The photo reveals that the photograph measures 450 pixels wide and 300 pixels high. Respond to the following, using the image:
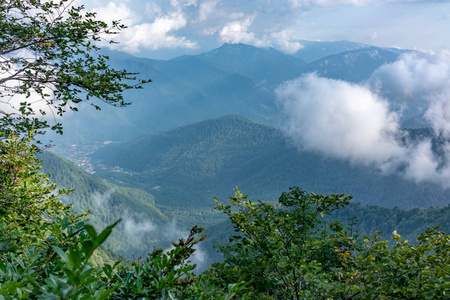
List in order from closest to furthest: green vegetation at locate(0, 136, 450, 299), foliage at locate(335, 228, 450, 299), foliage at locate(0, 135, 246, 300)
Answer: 1. foliage at locate(0, 135, 246, 300)
2. green vegetation at locate(0, 136, 450, 299)
3. foliage at locate(335, 228, 450, 299)

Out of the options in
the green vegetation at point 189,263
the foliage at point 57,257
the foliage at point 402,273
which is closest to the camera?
the foliage at point 57,257

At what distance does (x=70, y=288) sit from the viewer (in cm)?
119

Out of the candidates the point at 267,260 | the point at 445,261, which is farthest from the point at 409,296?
the point at 267,260

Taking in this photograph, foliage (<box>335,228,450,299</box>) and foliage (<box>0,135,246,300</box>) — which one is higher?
foliage (<box>335,228,450,299</box>)

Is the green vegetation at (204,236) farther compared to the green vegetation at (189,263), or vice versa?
the green vegetation at (204,236)

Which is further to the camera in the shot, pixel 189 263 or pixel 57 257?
pixel 189 263

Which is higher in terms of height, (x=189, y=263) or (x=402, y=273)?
(x=402, y=273)

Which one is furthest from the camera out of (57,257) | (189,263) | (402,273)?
(402,273)

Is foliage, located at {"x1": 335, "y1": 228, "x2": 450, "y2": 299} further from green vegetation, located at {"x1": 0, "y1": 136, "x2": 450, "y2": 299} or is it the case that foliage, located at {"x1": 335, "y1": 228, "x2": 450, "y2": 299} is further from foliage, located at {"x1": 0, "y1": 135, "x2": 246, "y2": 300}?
foliage, located at {"x1": 0, "y1": 135, "x2": 246, "y2": 300}

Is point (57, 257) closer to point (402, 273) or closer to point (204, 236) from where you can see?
point (204, 236)

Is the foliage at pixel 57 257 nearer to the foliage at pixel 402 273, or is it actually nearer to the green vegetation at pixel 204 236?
the green vegetation at pixel 204 236

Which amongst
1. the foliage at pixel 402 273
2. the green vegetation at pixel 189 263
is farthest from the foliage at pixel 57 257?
the foliage at pixel 402 273

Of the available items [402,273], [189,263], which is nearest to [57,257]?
[189,263]

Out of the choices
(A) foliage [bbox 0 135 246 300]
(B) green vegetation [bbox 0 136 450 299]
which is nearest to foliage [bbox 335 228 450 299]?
(B) green vegetation [bbox 0 136 450 299]
